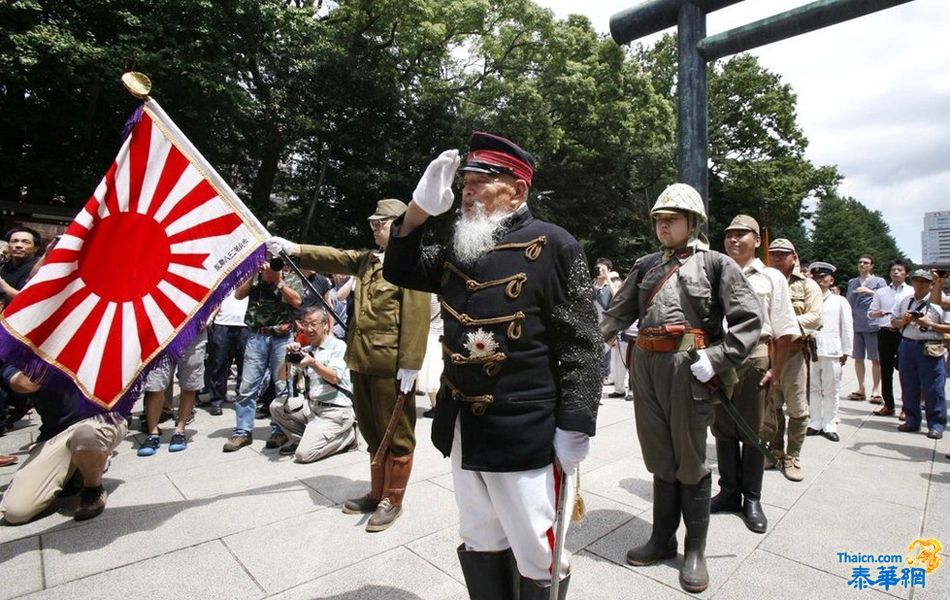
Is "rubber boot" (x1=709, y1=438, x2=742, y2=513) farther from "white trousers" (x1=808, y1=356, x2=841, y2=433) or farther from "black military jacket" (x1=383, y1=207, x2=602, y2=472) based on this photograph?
"white trousers" (x1=808, y1=356, x2=841, y2=433)

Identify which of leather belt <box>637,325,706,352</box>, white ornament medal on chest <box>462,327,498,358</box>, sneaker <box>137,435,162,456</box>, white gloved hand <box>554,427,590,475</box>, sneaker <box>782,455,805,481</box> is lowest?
sneaker <box>782,455,805,481</box>

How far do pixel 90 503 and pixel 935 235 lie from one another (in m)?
111

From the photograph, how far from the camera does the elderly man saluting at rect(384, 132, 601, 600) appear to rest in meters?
1.91

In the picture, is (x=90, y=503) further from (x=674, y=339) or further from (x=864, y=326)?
(x=864, y=326)

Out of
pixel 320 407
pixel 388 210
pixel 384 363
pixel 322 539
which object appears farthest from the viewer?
pixel 320 407

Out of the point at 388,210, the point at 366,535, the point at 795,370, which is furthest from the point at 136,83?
the point at 795,370

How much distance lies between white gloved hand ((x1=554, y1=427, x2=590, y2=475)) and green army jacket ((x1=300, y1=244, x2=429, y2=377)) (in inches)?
66.1

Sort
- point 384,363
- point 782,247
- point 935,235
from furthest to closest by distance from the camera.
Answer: point 935,235
point 782,247
point 384,363

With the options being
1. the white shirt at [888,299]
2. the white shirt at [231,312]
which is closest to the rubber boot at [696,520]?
the white shirt at [231,312]

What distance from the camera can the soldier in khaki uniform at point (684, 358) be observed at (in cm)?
281

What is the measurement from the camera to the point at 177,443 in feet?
17.0

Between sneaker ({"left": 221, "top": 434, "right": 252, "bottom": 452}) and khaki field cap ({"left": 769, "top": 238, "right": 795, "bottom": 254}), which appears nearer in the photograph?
khaki field cap ({"left": 769, "top": 238, "right": 795, "bottom": 254})

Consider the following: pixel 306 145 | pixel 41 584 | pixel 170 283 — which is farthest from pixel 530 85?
pixel 41 584

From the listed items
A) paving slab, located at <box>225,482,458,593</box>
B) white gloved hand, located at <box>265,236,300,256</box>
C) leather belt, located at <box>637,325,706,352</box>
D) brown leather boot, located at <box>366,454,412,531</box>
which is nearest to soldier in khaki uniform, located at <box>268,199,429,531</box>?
brown leather boot, located at <box>366,454,412,531</box>
